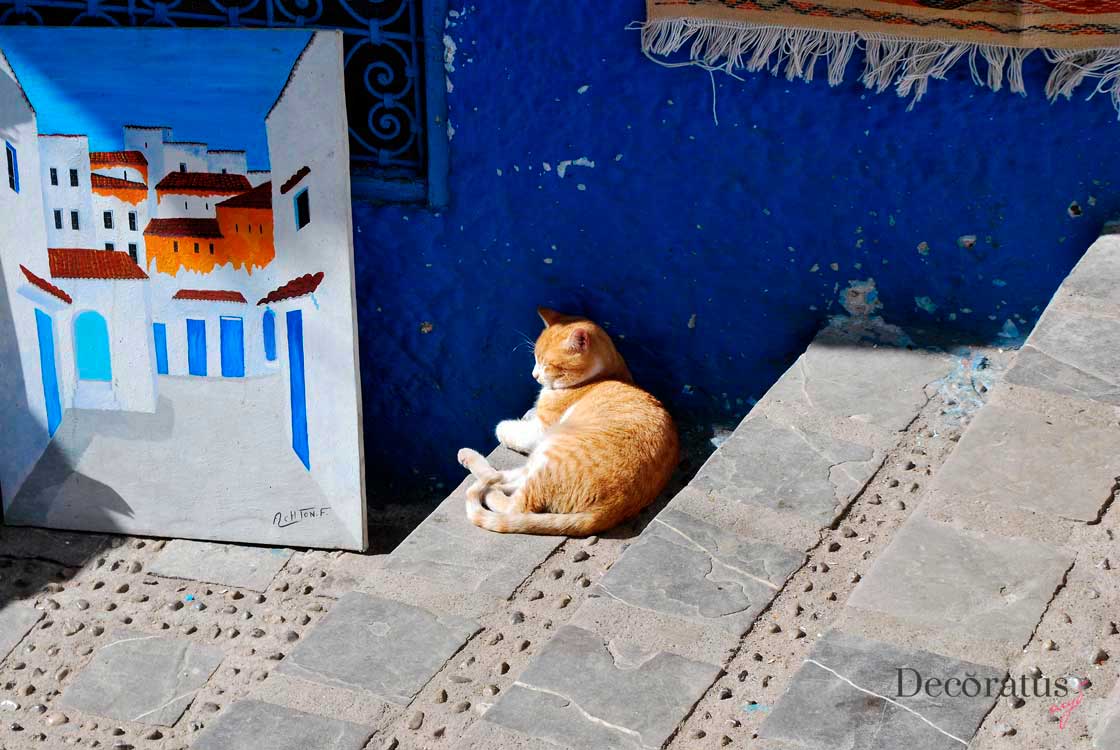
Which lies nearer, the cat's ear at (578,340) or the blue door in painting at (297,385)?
the cat's ear at (578,340)

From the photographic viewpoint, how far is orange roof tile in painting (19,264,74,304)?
379 cm

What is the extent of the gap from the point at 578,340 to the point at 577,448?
1.32ft


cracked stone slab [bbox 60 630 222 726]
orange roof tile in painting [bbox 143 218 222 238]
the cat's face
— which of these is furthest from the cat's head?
cracked stone slab [bbox 60 630 222 726]

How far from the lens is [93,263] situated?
3.75 meters

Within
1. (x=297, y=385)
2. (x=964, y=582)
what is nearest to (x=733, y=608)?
(x=964, y=582)

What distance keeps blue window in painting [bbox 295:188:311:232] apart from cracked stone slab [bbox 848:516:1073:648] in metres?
1.98

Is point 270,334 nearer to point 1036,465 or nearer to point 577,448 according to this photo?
point 577,448

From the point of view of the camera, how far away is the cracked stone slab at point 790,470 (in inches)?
120

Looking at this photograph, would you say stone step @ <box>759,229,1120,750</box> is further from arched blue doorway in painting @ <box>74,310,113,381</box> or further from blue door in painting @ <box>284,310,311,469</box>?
arched blue doorway in painting @ <box>74,310,113,381</box>

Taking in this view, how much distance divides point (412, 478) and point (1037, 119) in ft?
7.80

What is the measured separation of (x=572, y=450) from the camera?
329 cm

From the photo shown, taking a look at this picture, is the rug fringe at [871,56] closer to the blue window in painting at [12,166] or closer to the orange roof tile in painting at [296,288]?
the orange roof tile in painting at [296,288]
